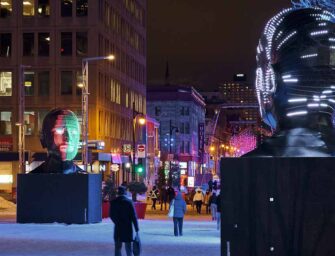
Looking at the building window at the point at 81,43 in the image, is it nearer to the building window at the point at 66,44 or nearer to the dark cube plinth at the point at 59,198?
the building window at the point at 66,44

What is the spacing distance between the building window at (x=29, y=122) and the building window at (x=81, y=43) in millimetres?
6377

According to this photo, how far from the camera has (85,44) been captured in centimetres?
7025

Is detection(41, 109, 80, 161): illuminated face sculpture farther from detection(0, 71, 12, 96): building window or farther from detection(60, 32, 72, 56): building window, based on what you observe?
detection(0, 71, 12, 96): building window

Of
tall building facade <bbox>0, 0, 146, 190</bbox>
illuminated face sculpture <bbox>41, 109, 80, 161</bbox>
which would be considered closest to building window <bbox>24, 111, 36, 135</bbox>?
tall building facade <bbox>0, 0, 146, 190</bbox>

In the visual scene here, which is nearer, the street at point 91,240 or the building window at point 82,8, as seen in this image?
the street at point 91,240

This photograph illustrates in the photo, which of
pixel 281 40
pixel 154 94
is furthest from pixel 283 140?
pixel 154 94

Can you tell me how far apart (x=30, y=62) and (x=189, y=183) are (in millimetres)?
16693

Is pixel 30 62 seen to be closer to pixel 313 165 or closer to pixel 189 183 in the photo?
pixel 189 183

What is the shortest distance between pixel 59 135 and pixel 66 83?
3732cm

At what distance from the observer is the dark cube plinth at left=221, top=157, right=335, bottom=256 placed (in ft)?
41.2

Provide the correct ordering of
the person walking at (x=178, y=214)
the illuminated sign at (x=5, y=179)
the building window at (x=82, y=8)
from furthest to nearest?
the illuminated sign at (x=5, y=179) < the building window at (x=82, y=8) < the person walking at (x=178, y=214)

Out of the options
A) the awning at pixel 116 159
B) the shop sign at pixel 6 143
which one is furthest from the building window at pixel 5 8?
the awning at pixel 116 159

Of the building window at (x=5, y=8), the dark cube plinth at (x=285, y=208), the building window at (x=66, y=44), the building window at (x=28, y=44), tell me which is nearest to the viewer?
the dark cube plinth at (x=285, y=208)

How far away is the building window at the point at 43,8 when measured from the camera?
7062cm
